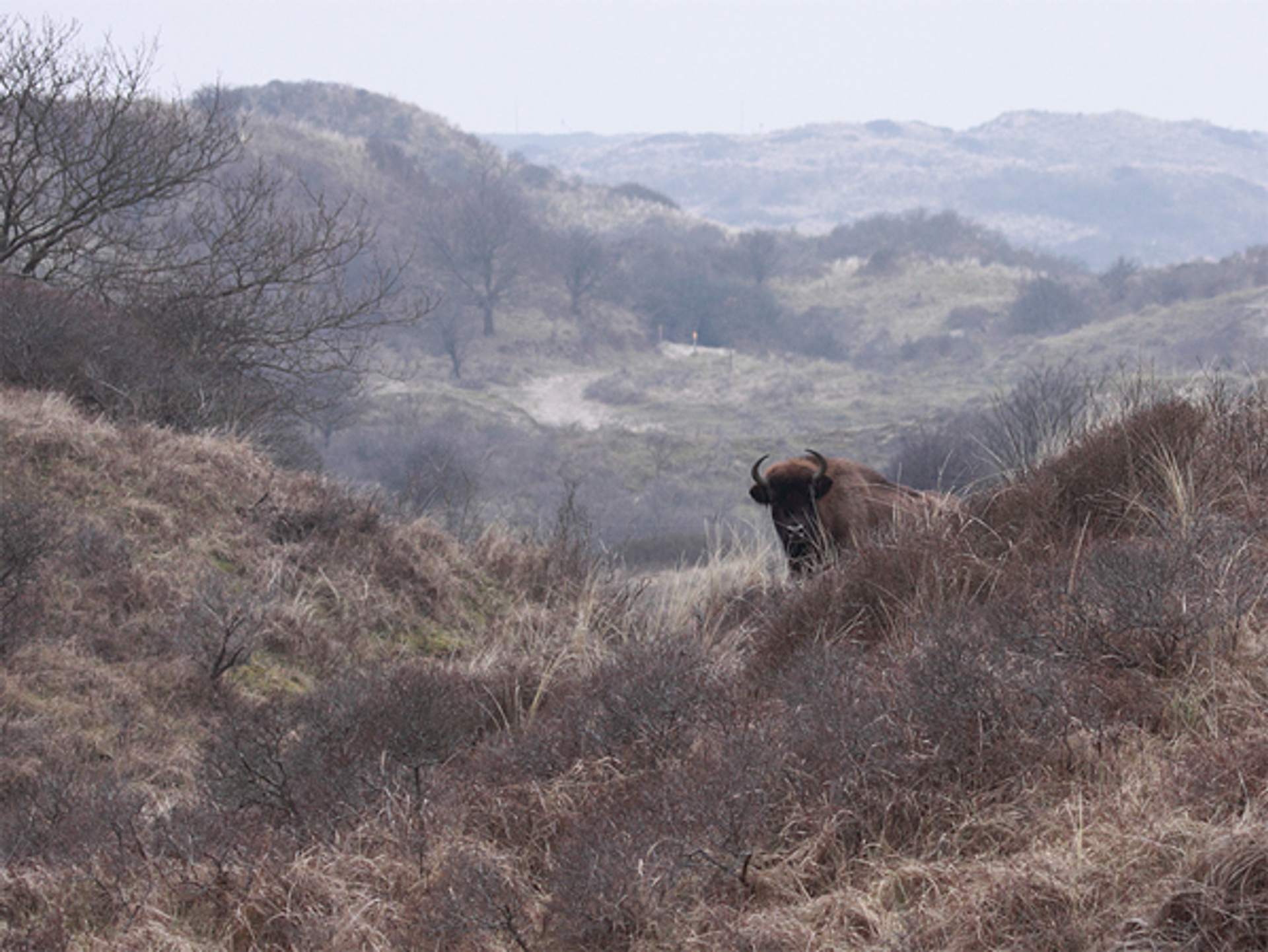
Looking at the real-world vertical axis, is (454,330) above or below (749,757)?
above

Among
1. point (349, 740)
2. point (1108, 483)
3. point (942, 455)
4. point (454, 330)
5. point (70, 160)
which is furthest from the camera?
point (454, 330)

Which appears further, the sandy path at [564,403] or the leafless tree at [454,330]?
the leafless tree at [454,330]

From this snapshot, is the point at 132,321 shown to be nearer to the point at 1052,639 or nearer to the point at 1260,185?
the point at 1052,639

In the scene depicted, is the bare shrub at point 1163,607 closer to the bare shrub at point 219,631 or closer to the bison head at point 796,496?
the bison head at point 796,496

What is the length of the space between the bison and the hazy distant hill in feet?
453

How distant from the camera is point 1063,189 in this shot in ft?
535

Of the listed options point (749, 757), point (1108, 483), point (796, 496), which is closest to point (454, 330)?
point (796, 496)

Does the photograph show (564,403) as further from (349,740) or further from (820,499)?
(349,740)

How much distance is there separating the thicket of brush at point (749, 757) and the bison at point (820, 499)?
105 centimetres

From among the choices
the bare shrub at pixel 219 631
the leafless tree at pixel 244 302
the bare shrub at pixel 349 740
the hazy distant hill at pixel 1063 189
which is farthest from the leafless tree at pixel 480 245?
the hazy distant hill at pixel 1063 189

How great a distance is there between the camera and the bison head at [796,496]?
6762 millimetres

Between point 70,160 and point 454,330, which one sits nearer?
point 70,160

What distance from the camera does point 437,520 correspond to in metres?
9.60

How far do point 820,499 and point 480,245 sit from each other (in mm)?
56453
